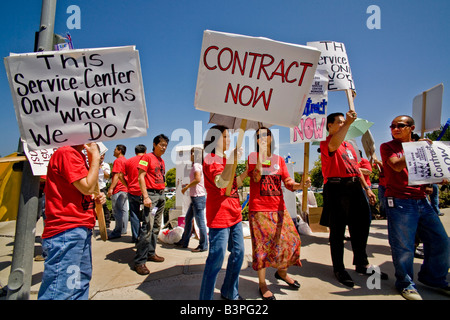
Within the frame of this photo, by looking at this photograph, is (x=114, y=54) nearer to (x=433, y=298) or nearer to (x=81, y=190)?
(x=81, y=190)

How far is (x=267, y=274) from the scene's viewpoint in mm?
3467

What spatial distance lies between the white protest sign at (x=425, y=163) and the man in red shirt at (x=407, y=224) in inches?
3.8

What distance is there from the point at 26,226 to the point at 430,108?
4.83 meters

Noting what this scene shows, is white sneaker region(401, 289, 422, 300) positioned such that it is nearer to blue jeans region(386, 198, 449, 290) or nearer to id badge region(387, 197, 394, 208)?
blue jeans region(386, 198, 449, 290)

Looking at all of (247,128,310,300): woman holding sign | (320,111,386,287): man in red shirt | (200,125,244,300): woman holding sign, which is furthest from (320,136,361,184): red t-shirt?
(200,125,244,300): woman holding sign

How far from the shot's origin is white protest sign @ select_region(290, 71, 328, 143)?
2.95 m

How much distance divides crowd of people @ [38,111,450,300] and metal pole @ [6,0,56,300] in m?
0.42

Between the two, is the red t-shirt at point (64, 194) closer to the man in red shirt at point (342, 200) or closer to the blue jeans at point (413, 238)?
the man in red shirt at point (342, 200)

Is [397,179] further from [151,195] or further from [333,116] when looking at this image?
[151,195]

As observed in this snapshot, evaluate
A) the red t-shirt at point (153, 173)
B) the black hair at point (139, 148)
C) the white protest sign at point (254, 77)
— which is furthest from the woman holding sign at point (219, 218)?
the black hair at point (139, 148)

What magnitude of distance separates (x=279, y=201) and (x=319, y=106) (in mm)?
1273

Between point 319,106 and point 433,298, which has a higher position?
point 319,106

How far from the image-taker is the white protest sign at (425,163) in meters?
2.64

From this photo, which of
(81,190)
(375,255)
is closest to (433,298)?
(375,255)
